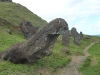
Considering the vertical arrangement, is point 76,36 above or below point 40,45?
above

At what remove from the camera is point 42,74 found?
22.4 m

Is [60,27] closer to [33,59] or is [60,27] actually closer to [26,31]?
[33,59]

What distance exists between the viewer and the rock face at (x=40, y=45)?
71.3ft

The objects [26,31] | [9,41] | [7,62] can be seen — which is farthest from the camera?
[26,31]

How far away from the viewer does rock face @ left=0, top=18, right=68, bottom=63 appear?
21747mm

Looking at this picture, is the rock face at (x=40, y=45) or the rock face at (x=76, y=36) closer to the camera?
the rock face at (x=40, y=45)

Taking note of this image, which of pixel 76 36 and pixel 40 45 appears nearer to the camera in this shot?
pixel 40 45

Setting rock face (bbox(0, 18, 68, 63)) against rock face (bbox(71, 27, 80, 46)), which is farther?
rock face (bbox(71, 27, 80, 46))

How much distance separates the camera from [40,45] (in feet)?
72.7

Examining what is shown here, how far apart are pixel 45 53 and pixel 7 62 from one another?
165 inches

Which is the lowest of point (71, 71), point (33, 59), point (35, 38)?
point (71, 71)

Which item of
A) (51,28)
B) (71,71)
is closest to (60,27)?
(51,28)

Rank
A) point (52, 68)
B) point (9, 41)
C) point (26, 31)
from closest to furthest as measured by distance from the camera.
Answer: point (52, 68) → point (9, 41) → point (26, 31)

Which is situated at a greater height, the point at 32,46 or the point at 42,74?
the point at 32,46
